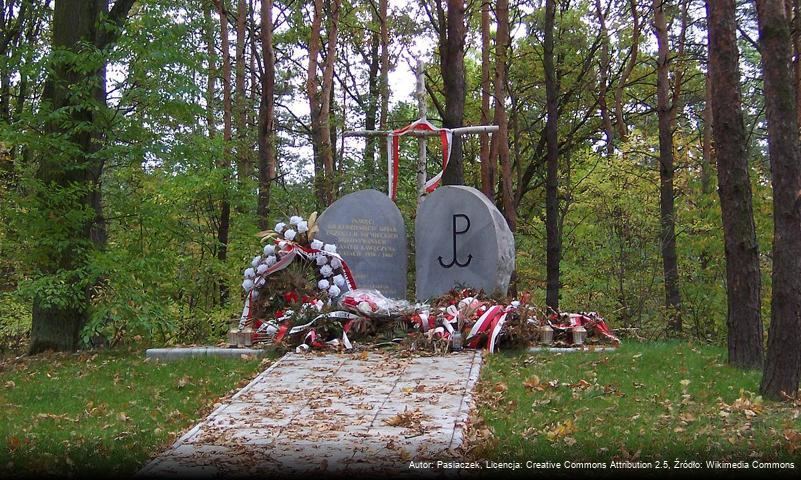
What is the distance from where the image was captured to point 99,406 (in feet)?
23.9

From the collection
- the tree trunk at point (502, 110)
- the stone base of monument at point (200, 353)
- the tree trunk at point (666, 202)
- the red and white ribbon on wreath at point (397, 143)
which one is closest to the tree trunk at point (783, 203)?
the stone base of monument at point (200, 353)

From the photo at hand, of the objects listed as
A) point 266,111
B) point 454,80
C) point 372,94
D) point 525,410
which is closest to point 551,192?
point 454,80

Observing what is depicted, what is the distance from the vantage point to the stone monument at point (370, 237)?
13.0m

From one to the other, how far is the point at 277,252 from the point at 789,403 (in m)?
7.49

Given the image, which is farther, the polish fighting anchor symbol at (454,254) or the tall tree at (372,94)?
the tall tree at (372,94)

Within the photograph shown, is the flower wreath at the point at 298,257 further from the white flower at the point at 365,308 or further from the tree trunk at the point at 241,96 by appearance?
the tree trunk at the point at 241,96

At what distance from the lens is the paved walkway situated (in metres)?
5.19

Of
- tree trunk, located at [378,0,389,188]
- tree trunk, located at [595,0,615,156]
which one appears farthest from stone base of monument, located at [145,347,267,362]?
tree trunk, located at [595,0,615,156]

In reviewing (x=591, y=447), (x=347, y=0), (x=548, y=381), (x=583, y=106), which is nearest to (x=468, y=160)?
(x=583, y=106)

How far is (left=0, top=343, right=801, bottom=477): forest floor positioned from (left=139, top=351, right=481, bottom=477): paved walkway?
8.9 inches

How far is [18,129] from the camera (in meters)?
10.7

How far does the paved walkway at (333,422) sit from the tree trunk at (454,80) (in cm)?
983

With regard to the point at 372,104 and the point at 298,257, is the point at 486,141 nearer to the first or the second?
the point at 372,104

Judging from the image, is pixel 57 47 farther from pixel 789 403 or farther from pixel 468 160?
pixel 468 160
